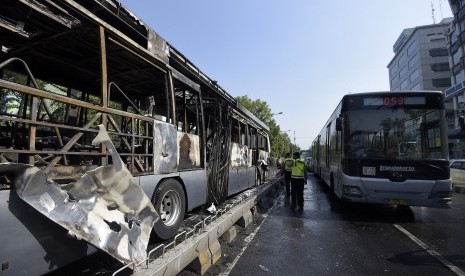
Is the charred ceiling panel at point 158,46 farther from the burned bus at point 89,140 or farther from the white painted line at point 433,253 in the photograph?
the white painted line at point 433,253

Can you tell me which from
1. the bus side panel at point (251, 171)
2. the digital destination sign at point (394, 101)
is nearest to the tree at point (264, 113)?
the bus side panel at point (251, 171)

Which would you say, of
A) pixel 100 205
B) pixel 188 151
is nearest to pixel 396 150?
pixel 188 151

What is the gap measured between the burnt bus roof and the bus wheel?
73.1 inches

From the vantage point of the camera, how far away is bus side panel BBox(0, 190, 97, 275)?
98.8 inches

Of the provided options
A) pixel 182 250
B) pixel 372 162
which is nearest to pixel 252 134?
pixel 372 162

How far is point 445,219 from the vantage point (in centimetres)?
852

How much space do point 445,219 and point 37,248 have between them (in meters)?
9.15

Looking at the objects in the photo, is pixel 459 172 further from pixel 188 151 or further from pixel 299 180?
pixel 188 151

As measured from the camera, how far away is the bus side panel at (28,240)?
2.51 m

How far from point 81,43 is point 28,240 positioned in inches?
108

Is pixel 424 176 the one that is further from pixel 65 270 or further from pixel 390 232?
pixel 65 270

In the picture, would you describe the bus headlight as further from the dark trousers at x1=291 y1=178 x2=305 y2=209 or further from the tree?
the tree

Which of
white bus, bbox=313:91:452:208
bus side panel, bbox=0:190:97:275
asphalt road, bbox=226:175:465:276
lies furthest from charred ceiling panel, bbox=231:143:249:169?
bus side panel, bbox=0:190:97:275

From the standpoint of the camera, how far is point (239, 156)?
32.8ft
